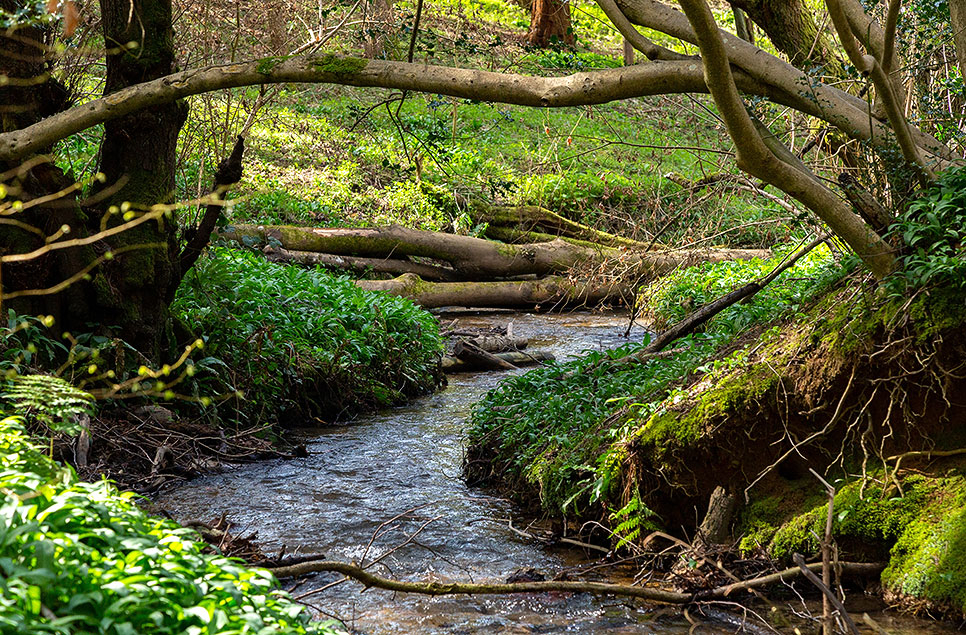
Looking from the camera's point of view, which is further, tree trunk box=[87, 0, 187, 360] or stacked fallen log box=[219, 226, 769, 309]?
stacked fallen log box=[219, 226, 769, 309]

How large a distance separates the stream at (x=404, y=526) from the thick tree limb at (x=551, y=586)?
161 millimetres

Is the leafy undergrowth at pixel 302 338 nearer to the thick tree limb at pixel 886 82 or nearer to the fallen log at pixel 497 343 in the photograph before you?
the fallen log at pixel 497 343

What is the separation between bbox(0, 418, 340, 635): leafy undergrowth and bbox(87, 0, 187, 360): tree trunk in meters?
4.33

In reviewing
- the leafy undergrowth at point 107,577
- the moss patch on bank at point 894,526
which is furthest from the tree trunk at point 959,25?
the leafy undergrowth at point 107,577

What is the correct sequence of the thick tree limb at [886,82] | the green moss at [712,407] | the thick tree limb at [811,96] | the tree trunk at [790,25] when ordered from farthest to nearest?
1. the tree trunk at [790,25]
2. the thick tree limb at [811,96]
3. the green moss at [712,407]
4. the thick tree limb at [886,82]

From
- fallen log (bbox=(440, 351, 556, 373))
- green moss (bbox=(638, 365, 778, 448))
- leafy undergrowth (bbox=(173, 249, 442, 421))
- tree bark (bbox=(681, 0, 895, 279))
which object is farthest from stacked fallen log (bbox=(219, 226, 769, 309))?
tree bark (bbox=(681, 0, 895, 279))

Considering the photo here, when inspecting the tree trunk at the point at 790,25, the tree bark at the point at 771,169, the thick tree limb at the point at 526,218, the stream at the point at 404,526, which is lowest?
the stream at the point at 404,526

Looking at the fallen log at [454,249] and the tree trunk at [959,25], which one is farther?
the fallen log at [454,249]

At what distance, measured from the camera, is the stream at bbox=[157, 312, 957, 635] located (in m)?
4.53

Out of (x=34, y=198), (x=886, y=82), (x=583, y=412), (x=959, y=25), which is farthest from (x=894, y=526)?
(x=34, y=198)

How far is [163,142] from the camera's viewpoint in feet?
24.1

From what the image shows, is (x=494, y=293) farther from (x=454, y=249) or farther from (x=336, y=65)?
(x=336, y=65)

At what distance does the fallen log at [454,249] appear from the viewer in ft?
45.0

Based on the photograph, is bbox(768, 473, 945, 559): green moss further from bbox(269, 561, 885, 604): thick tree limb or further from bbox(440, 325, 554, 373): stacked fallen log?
bbox(440, 325, 554, 373): stacked fallen log
